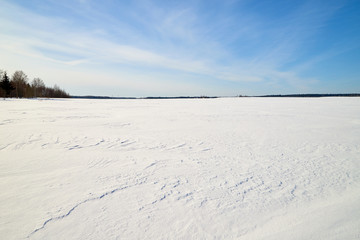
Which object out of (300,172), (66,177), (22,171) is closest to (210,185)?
(300,172)

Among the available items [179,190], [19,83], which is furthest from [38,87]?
[179,190]

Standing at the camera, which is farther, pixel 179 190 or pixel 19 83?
pixel 19 83

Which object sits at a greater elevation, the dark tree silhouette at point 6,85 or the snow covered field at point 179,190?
the dark tree silhouette at point 6,85

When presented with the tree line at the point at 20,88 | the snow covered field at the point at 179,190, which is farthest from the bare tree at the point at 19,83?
the snow covered field at the point at 179,190

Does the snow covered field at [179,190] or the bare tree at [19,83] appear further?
the bare tree at [19,83]

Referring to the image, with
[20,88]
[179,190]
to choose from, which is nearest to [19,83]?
[20,88]

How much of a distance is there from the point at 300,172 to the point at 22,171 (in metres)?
4.31

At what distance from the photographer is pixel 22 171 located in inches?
104

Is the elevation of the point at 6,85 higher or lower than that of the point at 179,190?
higher

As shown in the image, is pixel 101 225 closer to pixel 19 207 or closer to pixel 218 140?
pixel 19 207

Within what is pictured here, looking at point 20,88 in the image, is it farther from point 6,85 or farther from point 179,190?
point 179,190

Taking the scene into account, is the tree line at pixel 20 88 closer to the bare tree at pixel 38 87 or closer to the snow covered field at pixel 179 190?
the bare tree at pixel 38 87

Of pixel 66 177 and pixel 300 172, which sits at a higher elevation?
pixel 300 172

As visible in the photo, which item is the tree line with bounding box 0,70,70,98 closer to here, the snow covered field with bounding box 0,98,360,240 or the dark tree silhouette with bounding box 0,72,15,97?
the dark tree silhouette with bounding box 0,72,15,97
